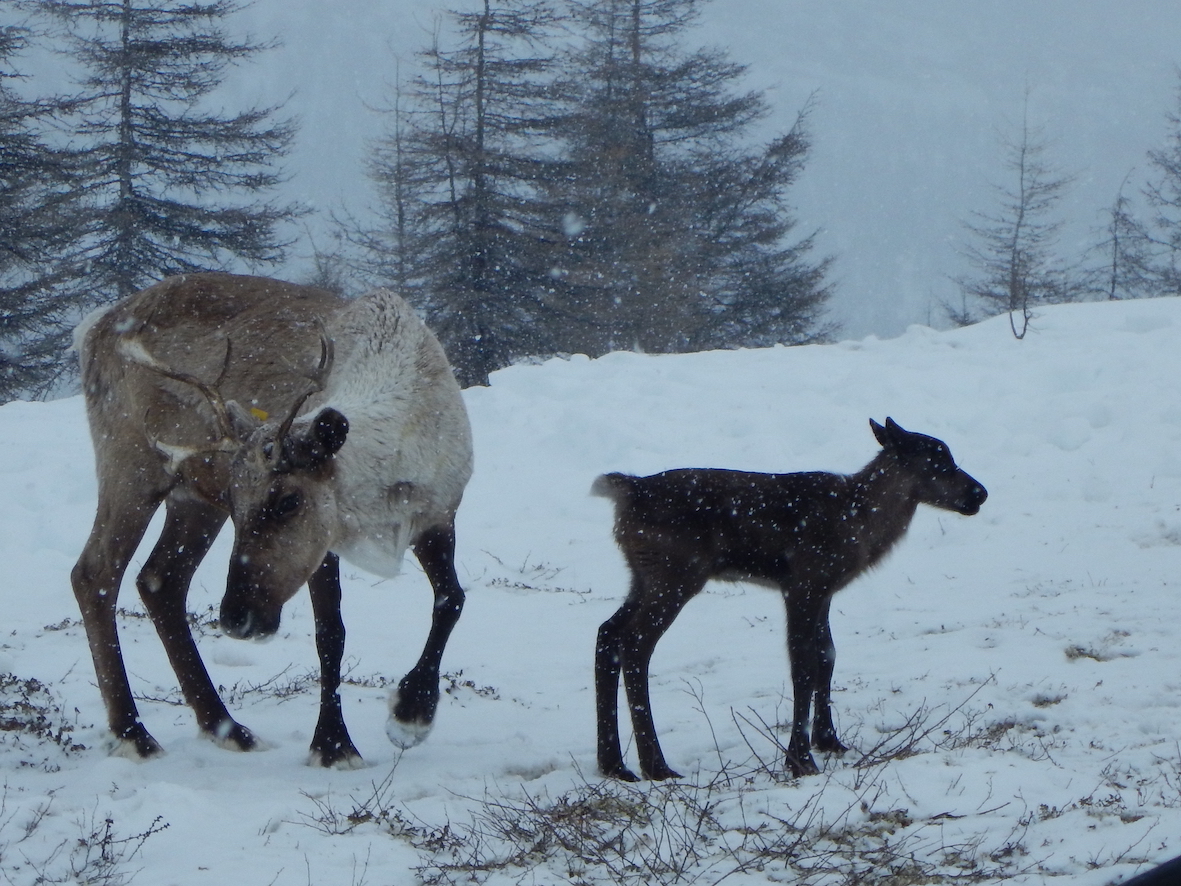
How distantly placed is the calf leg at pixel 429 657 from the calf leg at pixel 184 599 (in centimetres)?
69

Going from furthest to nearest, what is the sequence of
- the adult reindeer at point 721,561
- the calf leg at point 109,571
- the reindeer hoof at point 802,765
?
1. the calf leg at point 109,571
2. the adult reindeer at point 721,561
3. the reindeer hoof at point 802,765

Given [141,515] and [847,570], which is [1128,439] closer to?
[847,570]

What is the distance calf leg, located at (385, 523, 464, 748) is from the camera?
18.1ft

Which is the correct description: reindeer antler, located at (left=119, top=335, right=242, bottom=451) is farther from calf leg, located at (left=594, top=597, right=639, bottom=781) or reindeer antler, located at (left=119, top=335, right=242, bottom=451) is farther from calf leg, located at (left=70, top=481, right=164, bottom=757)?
calf leg, located at (left=594, top=597, right=639, bottom=781)

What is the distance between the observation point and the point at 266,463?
16.0 feet

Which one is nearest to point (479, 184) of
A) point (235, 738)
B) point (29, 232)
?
point (29, 232)

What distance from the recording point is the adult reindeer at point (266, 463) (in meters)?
4.91

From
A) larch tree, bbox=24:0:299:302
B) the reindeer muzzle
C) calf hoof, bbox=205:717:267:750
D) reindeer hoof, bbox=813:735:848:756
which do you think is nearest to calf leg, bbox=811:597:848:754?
reindeer hoof, bbox=813:735:848:756

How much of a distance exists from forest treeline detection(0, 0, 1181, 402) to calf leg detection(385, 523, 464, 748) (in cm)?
1614

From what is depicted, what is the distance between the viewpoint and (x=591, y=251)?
24.0 m

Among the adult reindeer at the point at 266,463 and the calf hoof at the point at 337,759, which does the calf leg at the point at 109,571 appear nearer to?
the adult reindeer at the point at 266,463

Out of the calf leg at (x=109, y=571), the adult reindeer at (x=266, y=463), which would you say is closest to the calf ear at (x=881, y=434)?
the adult reindeer at (x=266, y=463)

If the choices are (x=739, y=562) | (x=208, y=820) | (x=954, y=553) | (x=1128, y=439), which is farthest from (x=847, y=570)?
(x=1128, y=439)

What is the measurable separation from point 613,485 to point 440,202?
59.1ft
